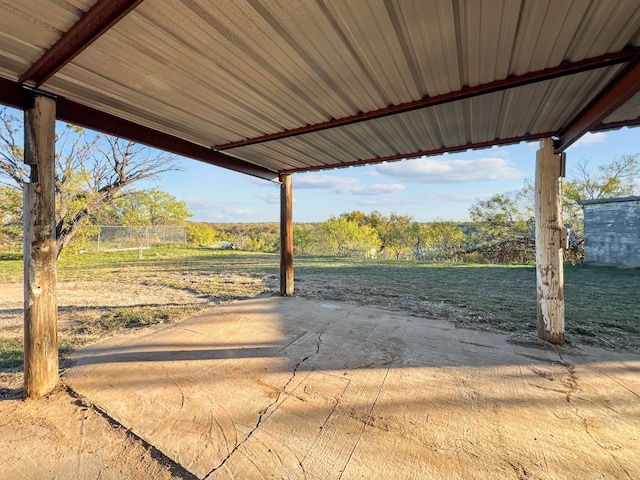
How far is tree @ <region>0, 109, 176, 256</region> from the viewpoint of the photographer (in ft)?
30.4

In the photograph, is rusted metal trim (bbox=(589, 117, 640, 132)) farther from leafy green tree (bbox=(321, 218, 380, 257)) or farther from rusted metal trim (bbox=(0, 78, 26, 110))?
leafy green tree (bbox=(321, 218, 380, 257))

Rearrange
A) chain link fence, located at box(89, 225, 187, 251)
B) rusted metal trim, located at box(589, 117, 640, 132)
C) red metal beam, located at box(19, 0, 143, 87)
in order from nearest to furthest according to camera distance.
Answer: red metal beam, located at box(19, 0, 143, 87)
rusted metal trim, located at box(589, 117, 640, 132)
chain link fence, located at box(89, 225, 187, 251)

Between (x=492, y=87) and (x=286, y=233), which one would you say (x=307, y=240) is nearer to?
(x=286, y=233)

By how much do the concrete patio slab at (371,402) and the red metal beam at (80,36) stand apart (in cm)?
205

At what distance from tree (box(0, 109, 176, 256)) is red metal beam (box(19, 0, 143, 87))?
9.24 metres

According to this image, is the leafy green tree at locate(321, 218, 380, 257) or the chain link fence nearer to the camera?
the chain link fence

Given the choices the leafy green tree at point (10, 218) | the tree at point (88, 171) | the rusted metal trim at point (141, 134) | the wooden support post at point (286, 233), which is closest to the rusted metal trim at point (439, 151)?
the wooden support post at point (286, 233)

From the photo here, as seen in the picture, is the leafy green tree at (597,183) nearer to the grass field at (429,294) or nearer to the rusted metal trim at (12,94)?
the grass field at (429,294)

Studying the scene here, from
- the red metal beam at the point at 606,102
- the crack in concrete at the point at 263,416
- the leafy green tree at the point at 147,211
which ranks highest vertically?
the leafy green tree at the point at 147,211

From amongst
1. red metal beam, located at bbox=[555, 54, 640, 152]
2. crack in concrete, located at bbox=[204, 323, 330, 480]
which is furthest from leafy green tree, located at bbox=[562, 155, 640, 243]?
→ crack in concrete, located at bbox=[204, 323, 330, 480]

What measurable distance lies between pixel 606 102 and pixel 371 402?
2466mm

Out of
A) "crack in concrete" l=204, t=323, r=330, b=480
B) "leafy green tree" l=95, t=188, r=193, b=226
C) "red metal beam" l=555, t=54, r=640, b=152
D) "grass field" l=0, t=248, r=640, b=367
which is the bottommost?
"crack in concrete" l=204, t=323, r=330, b=480

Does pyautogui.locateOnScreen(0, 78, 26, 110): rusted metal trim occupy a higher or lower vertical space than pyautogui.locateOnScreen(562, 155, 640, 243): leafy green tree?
lower

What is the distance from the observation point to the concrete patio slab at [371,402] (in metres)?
1.32
